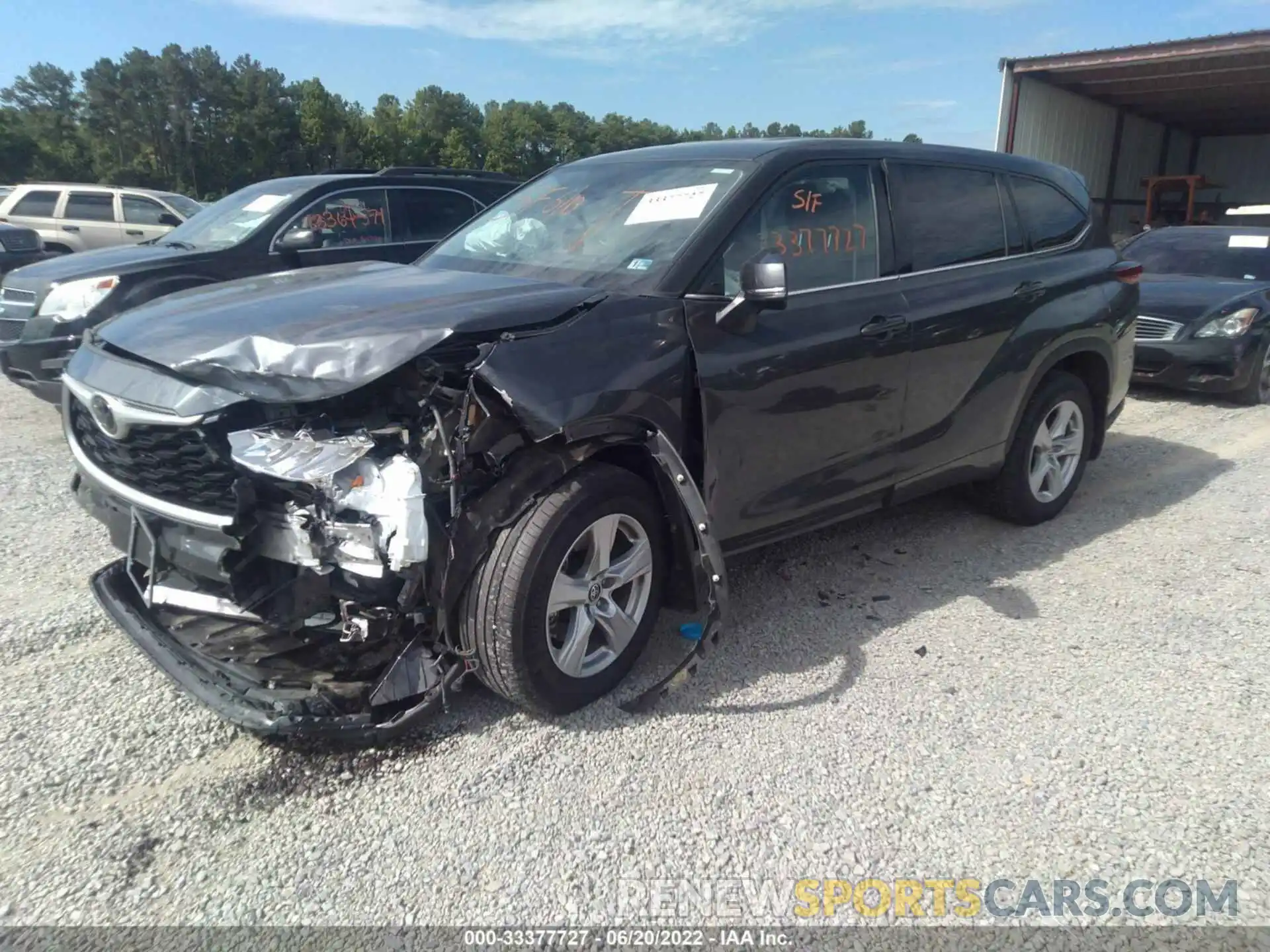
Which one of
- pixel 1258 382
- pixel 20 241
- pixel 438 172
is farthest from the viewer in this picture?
pixel 20 241

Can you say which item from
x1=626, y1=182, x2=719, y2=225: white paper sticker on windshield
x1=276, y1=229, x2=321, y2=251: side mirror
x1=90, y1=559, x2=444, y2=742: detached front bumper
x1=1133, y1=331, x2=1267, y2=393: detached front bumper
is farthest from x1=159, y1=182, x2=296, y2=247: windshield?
x1=1133, y1=331, x2=1267, y2=393: detached front bumper

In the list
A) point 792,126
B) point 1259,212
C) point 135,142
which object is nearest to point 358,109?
point 135,142

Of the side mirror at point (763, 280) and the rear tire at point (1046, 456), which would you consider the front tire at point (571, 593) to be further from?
the rear tire at point (1046, 456)

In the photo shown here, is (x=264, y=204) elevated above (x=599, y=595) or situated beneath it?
elevated above

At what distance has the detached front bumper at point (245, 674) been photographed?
2.63 metres

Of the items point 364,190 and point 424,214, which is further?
A: point 424,214

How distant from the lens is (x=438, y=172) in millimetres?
7941

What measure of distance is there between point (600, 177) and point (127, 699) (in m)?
2.85

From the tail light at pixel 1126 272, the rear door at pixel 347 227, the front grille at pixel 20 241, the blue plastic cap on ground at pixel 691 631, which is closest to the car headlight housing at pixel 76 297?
the rear door at pixel 347 227

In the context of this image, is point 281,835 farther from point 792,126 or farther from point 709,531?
point 792,126

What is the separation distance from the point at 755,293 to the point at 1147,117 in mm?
24346

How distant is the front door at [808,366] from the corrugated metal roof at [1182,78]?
13480 millimetres

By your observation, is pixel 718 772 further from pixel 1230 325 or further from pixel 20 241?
pixel 20 241

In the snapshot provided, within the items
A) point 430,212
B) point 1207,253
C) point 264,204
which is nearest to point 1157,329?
point 1207,253
